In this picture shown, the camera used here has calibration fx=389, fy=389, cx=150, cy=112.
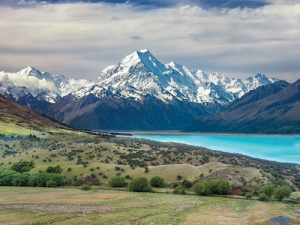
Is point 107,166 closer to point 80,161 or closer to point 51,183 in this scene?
point 80,161

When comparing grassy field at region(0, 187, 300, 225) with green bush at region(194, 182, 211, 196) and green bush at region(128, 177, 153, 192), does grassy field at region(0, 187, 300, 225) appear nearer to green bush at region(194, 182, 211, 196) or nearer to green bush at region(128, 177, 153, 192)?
green bush at region(128, 177, 153, 192)

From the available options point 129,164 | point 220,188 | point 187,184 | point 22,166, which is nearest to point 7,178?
point 22,166

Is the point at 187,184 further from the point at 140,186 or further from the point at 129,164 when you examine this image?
the point at 129,164

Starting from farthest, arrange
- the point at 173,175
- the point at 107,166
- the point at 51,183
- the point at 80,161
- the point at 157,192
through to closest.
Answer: the point at 80,161 → the point at 107,166 → the point at 173,175 → the point at 51,183 → the point at 157,192

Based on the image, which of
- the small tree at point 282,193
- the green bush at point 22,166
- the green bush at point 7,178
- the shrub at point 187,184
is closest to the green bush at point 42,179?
the green bush at point 7,178

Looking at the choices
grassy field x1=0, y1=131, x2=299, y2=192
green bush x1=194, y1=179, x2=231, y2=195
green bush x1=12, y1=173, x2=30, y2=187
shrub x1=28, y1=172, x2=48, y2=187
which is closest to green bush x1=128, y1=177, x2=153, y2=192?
green bush x1=194, y1=179, x2=231, y2=195

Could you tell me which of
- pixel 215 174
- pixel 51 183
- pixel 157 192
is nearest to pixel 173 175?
pixel 215 174
